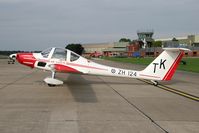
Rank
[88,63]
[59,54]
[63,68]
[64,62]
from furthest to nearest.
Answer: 1. [88,63]
2. [59,54]
3. [64,62]
4. [63,68]

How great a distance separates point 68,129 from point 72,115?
5.25 feet

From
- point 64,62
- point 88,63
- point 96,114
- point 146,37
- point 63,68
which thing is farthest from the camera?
point 146,37

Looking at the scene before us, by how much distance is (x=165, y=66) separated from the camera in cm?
1697

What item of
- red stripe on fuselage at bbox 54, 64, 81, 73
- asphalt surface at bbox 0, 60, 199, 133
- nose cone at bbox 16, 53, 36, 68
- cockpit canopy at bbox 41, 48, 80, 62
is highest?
cockpit canopy at bbox 41, 48, 80, 62

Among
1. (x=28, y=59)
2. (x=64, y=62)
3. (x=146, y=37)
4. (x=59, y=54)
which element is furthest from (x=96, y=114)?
(x=146, y=37)

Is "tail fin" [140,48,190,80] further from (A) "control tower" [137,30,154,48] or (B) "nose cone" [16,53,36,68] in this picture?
(A) "control tower" [137,30,154,48]

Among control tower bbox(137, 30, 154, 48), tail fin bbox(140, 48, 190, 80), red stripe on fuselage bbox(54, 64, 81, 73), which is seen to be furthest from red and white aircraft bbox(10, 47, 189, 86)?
control tower bbox(137, 30, 154, 48)

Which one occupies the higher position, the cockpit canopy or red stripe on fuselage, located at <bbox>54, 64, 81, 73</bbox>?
the cockpit canopy

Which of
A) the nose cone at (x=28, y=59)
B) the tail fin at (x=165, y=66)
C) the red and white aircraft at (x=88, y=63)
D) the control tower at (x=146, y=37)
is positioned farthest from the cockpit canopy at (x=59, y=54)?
the control tower at (x=146, y=37)

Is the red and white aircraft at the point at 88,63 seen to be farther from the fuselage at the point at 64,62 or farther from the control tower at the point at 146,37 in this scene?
the control tower at the point at 146,37

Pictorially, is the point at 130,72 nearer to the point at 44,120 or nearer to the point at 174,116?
the point at 174,116

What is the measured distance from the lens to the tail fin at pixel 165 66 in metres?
16.9

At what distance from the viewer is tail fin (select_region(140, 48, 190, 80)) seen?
16.9 metres

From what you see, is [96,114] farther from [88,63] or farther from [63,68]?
[88,63]
